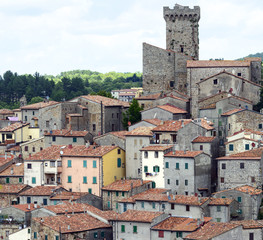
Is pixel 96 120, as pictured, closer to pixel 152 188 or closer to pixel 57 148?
pixel 57 148

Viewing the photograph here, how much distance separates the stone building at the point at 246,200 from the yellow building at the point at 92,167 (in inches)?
486

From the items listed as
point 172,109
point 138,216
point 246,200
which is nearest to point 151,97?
point 172,109

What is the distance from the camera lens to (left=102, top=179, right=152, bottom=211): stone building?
74.1 metres

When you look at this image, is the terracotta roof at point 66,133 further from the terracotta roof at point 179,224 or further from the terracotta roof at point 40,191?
the terracotta roof at point 179,224

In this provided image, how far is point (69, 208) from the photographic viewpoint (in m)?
72.9

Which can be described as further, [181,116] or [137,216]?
[181,116]

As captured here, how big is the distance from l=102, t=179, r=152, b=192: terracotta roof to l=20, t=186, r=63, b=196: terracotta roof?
196 inches

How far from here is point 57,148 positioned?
82188mm

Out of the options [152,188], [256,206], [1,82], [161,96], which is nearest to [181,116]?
[161,96]

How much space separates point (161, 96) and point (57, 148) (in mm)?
14656

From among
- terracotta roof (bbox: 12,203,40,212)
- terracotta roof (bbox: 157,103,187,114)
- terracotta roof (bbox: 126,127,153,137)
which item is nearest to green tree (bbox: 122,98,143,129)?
terracotta roof (bbox: 157,103,187,114)

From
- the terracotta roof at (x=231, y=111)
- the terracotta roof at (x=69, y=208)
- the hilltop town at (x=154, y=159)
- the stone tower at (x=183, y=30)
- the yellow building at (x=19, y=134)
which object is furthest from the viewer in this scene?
the stone tower at (x=183, y=30)

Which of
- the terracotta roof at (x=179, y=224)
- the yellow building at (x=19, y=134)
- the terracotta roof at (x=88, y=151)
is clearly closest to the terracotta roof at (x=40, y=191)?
the terracotta roof at (x=88, y=151)

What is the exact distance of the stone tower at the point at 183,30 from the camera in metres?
96.2
